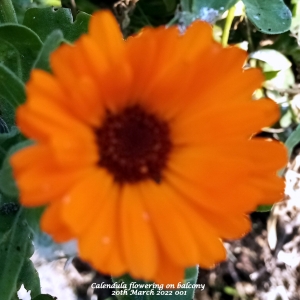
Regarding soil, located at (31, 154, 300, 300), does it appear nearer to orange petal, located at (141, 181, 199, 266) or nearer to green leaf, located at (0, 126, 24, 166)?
green leaf, located at (0, 126, 24, 166)

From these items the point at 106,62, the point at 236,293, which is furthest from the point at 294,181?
the point at 106,62

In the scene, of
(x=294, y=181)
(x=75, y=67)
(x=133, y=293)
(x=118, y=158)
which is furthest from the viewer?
(x=294, y=181)

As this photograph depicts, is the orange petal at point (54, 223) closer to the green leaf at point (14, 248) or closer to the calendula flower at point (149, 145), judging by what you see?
the calendula flower at point (149, 145)

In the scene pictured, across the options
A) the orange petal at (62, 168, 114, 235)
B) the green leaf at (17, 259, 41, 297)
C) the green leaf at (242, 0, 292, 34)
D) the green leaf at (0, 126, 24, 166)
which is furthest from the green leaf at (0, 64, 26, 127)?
the green leaf at (242, 0, 292, 34)

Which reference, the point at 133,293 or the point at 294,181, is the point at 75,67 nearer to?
the point at 133,293

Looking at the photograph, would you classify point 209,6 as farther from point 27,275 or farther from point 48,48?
point 27,275

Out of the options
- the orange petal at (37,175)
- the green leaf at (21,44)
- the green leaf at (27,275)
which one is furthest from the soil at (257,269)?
the orange petal at (37,175)
